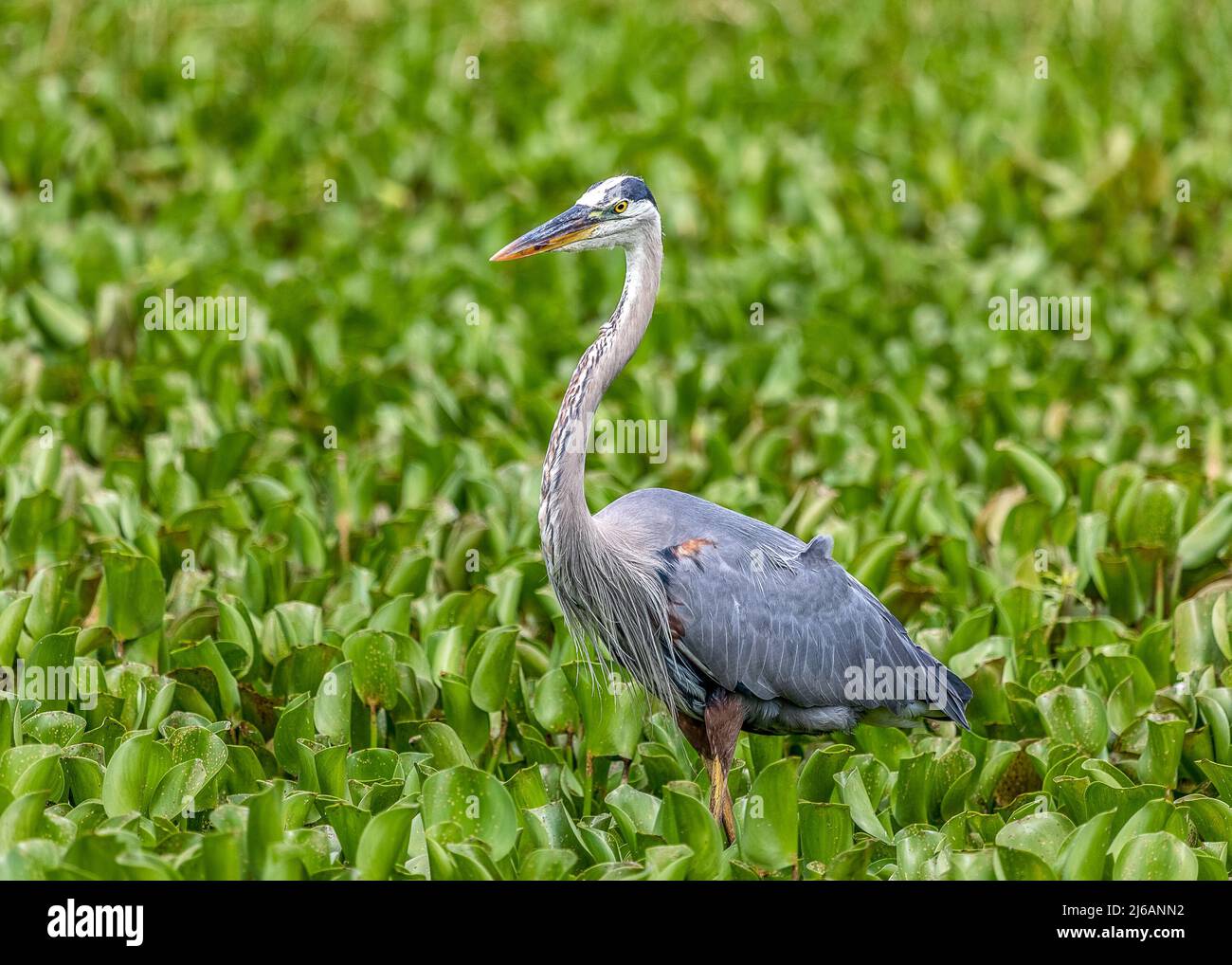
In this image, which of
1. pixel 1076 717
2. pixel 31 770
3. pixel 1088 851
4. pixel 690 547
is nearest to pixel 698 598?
pixel 690 547

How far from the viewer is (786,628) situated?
436 cm

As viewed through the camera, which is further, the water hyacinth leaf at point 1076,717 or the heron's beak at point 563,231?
the water hyacinth leaf at point 1076,717

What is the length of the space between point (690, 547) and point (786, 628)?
0.34 metres

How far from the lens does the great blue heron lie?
163 inches

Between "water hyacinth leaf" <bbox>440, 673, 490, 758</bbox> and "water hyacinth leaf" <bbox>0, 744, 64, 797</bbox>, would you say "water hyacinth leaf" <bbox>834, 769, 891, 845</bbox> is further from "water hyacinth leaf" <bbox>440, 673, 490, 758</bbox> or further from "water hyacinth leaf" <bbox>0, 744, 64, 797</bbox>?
"water hyacinth leaf" <bbox>0, 744, 64, 797</bbox>

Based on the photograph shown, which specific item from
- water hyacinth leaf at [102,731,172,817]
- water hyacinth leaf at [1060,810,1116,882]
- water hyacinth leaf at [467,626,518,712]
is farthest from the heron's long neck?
water hyacinth leaf at [1060,810,1116,882]

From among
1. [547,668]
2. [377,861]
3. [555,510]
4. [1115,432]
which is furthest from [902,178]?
[377,861]

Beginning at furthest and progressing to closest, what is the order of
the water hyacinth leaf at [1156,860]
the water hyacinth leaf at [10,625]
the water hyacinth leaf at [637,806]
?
the water hyacinth leaf at [10,625], the water hyacinth leaf at [637,806], the water hyacinth leaf at [1156,860]

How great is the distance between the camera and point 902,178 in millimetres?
9805

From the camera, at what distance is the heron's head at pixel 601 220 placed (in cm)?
411

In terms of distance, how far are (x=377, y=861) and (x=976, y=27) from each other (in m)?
10.6

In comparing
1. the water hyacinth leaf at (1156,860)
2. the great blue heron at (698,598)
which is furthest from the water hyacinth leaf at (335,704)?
the water hyacinth leaf at (1156,860)

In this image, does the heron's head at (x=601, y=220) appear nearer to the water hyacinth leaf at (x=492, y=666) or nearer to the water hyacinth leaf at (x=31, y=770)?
the water hyacinth leaf at (x=492, y=666)

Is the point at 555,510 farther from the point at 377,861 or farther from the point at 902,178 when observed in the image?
the point at 902,178
